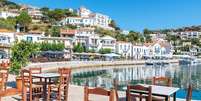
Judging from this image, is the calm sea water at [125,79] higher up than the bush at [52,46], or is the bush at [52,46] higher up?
the bush at [52,46]

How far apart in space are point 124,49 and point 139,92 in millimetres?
85173

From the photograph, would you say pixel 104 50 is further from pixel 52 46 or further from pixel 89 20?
pixel 89 20

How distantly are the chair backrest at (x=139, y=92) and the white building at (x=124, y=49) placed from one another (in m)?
82.3

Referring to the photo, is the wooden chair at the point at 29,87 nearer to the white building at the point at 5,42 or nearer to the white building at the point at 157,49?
the white building at the point at 5,42

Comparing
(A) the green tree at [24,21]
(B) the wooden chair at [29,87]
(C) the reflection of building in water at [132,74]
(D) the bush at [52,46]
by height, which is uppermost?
(A) the green tree at [24,21]

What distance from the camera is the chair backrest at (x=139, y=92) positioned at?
6.58 metres

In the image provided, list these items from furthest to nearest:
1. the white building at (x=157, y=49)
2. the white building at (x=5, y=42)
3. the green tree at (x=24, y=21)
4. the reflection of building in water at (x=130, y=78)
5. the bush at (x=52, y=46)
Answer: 1. the white building at (x=157, y=49)
2. the green tree at (x=24, y=21)
3. the bush at (x=52, y=46)
4. the white building at (x=5, y=42)
5. the reflection of building in water at (x=130, y=78)

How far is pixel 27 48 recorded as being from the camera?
15914 mm

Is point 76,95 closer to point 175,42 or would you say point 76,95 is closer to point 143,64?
point 143,64

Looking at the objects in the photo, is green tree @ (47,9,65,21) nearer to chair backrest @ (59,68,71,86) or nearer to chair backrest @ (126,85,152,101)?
chair backrest @ (59,68,71,86)

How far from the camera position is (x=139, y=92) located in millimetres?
6812

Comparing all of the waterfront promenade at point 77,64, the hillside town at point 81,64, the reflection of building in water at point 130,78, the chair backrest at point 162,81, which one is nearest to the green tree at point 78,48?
the hillside town at point 81,64

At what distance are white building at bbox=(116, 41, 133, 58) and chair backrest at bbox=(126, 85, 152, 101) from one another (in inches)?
3240

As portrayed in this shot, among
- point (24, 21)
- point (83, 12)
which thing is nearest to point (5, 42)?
point (24, 21)
